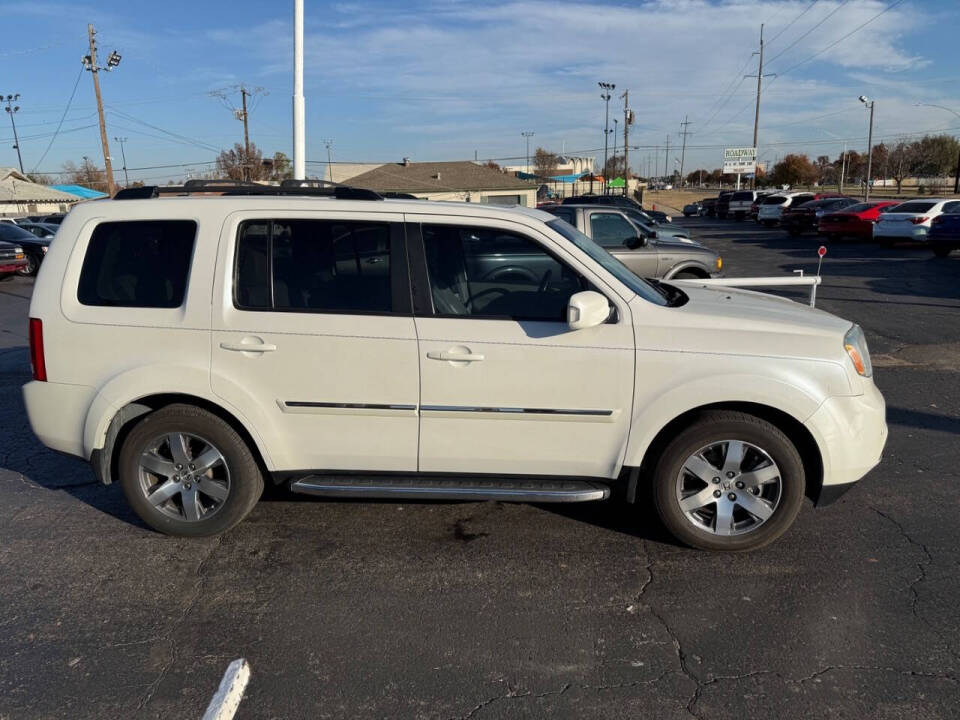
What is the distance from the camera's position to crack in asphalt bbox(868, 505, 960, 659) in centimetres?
330

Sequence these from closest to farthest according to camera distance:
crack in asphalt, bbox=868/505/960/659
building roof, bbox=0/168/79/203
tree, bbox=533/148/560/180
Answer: crack in asphalt, bbox=868/505/960/659, building roof, bbox=0/168/79/203, tree, bbox=533/148/560/180

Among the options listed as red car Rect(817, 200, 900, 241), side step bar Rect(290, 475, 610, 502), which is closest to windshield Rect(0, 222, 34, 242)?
side step bar Rect(290, 475, 610, 502)

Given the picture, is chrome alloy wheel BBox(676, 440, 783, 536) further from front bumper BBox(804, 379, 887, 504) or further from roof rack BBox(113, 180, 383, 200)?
roof rack BBox(113, 180, 383, 200)

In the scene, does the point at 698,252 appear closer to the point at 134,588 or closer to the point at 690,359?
the point at 690,359

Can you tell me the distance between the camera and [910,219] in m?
22.3

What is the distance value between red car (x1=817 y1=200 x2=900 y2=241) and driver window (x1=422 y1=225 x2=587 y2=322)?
79.0 feet

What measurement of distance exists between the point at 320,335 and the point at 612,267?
5.53 feet

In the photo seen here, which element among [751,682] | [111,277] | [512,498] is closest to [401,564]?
[512,498]

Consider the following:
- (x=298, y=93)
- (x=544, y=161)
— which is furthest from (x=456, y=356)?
(x=544, y=161)

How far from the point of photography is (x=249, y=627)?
11.5ft

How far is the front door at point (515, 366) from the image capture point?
153 inches

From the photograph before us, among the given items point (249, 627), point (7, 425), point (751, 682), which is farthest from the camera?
point (7, 425)

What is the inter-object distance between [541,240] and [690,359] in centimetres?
101

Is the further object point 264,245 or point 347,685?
point 264,245
